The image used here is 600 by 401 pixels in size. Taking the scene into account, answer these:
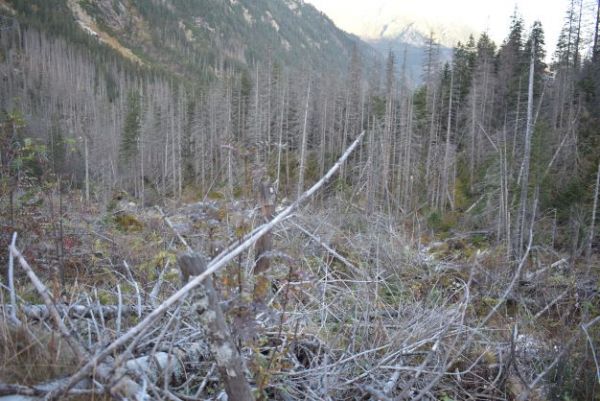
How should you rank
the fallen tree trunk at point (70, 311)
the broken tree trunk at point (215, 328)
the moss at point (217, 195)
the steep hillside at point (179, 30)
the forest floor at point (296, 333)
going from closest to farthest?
the broken tree trunk at point (215, 328)
the forest floor at point (296, 333)
the fallen tree trunk at point (70, 311)
the moss at point (217, 195)
the steep hillside at point (179, 30)

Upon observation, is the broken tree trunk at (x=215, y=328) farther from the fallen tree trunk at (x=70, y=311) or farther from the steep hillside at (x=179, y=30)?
the steep hillside at (x=179, y=30)

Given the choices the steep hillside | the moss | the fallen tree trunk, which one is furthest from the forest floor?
the steep hillside

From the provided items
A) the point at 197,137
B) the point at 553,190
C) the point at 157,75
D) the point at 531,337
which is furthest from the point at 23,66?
the point at 531,337

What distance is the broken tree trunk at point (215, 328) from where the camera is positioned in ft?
5.38

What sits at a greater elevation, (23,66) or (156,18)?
(156,18)

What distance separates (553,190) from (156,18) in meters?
143

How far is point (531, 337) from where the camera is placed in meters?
4.15

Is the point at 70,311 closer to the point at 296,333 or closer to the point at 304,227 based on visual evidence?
the point at 296,333

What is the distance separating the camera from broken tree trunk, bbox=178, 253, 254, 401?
1.64m

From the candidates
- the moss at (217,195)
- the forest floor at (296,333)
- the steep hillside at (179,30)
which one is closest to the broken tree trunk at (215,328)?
the forest floor at (296,333)

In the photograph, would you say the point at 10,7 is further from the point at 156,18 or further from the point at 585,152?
the point at 585,152

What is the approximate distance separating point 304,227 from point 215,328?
3189 mm

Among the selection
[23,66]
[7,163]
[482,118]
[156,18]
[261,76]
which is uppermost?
[156,18]

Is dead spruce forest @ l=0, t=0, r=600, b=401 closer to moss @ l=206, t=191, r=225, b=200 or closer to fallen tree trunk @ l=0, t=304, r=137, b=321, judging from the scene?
fallen tree trunk @ l=0, t=304, r=137, b=321
